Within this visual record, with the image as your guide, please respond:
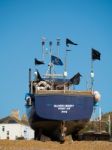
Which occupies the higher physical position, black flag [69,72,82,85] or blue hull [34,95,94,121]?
black flag [69,72,82,85]

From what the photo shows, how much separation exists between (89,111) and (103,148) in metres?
6.04

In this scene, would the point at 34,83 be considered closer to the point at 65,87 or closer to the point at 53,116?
the point at 65,87

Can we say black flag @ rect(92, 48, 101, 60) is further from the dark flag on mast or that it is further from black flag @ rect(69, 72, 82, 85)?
the dark flag on mast

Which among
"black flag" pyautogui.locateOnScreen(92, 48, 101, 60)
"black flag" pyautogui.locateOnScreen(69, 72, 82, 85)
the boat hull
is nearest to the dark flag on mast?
"black flag" pyautogui.locateOnScreen(69, 72, 82, 85)

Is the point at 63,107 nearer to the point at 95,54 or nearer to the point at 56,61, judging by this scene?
the point at 56,61

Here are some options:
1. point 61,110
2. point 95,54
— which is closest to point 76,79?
point 95,54

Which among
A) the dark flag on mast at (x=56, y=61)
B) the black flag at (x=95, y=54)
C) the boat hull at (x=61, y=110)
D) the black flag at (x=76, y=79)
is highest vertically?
the black flag at (x=95, y=54)

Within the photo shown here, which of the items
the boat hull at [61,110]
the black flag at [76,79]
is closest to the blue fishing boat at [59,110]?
the boat hull at [61,110]

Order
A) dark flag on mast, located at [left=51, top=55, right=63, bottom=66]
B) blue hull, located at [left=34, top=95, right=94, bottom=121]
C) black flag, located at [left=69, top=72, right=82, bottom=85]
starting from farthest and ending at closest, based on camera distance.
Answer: dark flag on mast, located at [left=51, top=55, right=63, bottom=66] → black flag, located at [left=69, top=72, right=82, bottom=85] → blue hull, located at [left=34, top=95, right=94, bottom=121]

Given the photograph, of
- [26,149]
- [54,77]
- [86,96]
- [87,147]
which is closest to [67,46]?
[54,77]

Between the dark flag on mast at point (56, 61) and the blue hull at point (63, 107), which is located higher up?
the dark flag on mast at point (56, 61)

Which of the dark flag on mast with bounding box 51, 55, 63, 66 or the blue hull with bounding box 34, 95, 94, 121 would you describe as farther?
the dark flag on mast with bounding box 51, 55, 63, 66

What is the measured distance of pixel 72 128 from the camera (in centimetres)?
3553

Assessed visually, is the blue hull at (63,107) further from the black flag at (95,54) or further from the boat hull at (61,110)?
the black flag at (95,54)
